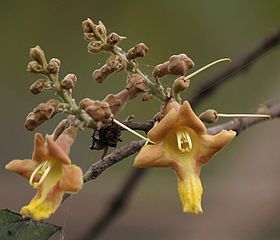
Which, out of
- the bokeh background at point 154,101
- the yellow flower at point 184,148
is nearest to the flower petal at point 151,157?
the yellow flower at point 184,148

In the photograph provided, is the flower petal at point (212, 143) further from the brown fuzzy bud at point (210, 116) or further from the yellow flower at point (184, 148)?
the brown fuzzy bud at point (210, 116)

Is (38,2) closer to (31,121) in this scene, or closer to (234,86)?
(234,86)

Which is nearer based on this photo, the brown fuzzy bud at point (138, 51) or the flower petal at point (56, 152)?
the flower petal at point (56, 152)

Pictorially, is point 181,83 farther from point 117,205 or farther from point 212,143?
point 117,205

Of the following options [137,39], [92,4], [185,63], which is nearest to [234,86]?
[137,39]

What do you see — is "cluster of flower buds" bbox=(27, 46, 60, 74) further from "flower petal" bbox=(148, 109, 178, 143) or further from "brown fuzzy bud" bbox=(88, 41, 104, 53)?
"flower petal" bbox=(148, 109, 178, 143)

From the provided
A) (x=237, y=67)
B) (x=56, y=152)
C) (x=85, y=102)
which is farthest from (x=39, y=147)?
(x=237, y=67)
